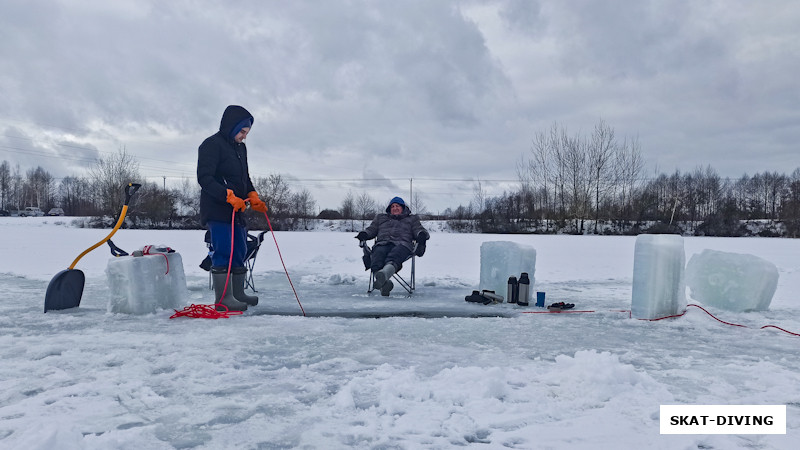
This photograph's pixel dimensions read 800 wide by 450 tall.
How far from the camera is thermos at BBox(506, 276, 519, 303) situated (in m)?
4.55

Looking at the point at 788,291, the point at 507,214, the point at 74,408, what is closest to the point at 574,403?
the point at 74,408

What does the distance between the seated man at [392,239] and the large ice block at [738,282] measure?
2.64m

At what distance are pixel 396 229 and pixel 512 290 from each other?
148 cm

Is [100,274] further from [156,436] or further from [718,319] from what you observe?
[718,319]

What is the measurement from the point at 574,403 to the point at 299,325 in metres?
2.00

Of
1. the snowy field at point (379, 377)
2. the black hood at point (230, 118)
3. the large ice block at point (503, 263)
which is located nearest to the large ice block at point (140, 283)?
the snowy field at point (379, 377)

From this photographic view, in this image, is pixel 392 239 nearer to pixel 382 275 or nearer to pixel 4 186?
pixel 382 275

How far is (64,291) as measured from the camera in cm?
378

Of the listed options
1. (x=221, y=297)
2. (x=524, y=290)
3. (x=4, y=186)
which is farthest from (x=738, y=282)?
(x=4, y=186)

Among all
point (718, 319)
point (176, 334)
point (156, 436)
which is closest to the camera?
point (156, 436)

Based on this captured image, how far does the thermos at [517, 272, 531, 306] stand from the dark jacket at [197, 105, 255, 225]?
103 inches

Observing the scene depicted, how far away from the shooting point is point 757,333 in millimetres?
3246

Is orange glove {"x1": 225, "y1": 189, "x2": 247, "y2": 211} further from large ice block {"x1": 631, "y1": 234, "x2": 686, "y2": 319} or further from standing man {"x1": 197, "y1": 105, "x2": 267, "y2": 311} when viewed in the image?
large ice block {"x1": 631, "y1": 234, "x2": 686, "y2": 319}

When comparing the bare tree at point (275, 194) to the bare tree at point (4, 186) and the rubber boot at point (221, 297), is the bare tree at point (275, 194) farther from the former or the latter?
the bare tree at point (4, 186)
